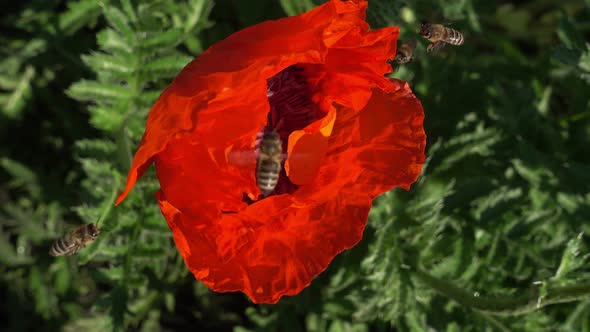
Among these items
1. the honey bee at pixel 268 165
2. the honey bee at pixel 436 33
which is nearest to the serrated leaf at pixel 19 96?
the honey bee at pixel 268 165

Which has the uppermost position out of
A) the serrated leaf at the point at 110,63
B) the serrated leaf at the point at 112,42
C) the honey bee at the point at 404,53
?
the serrated leaf at the point at 112,42

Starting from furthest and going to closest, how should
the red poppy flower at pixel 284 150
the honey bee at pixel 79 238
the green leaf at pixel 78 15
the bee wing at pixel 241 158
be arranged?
the green leaf at pixel 78 15, the honey bee at pixel 79 238, the bee wing at pixel 241 158, the red poppy flower at pixel 284 150

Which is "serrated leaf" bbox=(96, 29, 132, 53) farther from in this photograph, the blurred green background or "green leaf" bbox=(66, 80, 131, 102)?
"green leaf" bbox=(66, 80, 131, 102)

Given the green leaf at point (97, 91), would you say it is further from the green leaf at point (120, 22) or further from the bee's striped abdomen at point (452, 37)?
the bee's striped abdomen at point (452, 37)

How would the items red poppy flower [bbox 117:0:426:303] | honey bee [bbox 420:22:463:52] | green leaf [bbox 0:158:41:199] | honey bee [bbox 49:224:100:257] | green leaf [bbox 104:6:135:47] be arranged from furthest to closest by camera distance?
green leaf [bbox 0:158:41:199], green leaf [bbox 104:6:135:47], honey bee [bbox 420:22:463:52], honey bee [bbox 49:224:100:257], red poppy flower [bbox 117:0:426:303]

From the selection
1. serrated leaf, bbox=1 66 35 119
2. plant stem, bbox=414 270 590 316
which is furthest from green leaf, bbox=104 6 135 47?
plant stem, bbox=414 270 590 316

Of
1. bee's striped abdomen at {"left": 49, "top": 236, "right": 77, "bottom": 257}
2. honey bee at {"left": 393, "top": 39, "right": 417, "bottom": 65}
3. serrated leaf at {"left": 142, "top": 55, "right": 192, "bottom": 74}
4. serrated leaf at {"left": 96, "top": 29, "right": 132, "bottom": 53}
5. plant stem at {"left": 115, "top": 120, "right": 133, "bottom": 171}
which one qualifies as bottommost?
bee's striped abdomen at {"left": 49, "top": 236, "right": 77, "bottom": 257}
